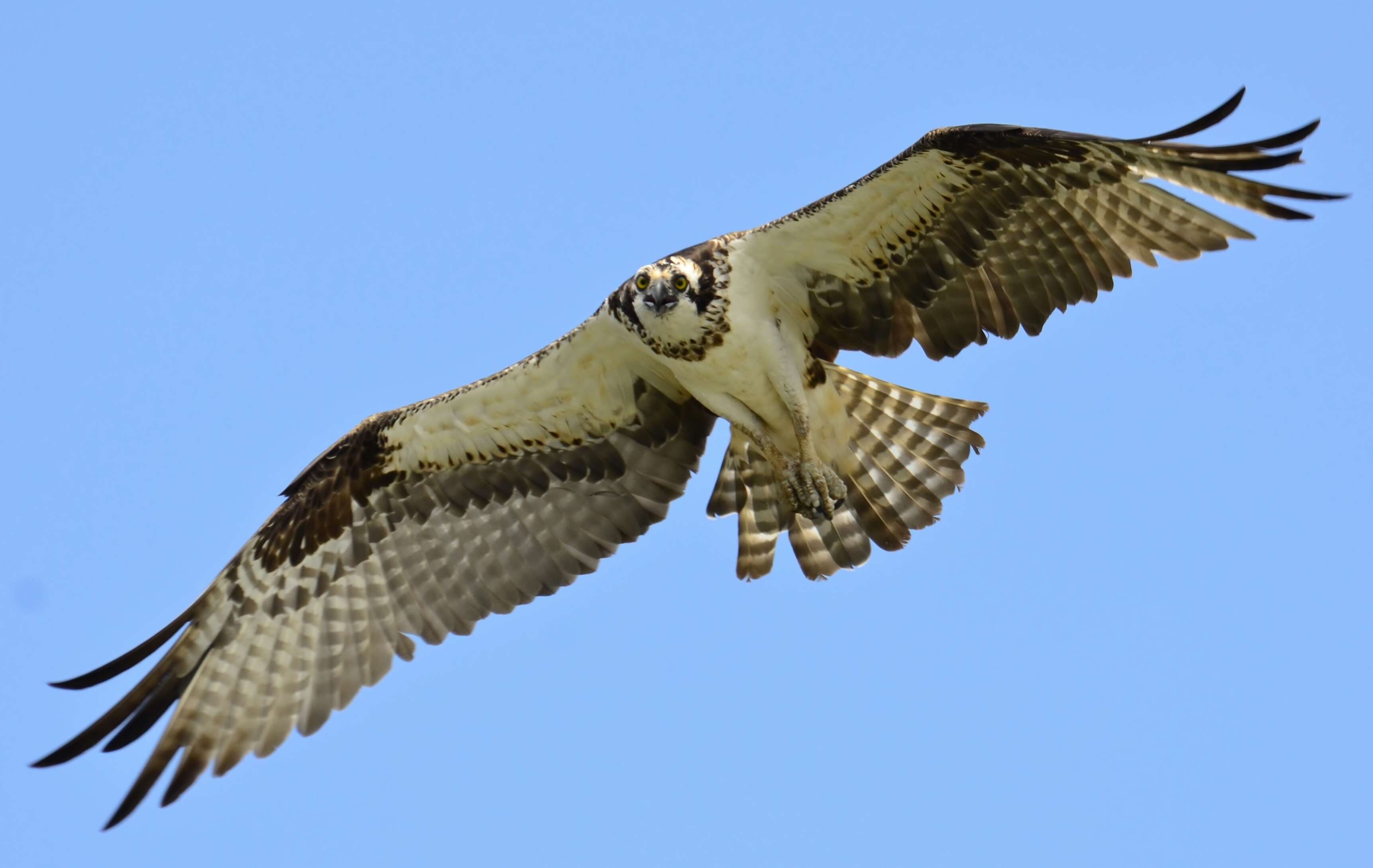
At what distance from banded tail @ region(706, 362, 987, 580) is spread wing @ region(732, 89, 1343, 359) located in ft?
1.68

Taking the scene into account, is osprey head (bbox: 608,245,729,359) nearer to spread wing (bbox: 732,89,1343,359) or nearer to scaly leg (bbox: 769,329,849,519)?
spread wing (bbox: 732,89,1343,359)

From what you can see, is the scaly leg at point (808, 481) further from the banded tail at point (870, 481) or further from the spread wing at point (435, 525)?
the spread wing at point (435, 525)

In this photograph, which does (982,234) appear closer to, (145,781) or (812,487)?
(812,487)

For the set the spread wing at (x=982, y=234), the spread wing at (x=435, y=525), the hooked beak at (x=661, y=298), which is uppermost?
the spread wing at (x=982, y=234)

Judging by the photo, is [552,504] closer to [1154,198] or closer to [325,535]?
[325,535]

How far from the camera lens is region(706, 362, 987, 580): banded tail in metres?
9.67

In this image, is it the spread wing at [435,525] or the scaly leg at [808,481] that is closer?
the scaly leg at [808,481]

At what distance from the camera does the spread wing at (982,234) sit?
8.37 metres

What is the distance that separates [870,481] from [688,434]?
3.69ft

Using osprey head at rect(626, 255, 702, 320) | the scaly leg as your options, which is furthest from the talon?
osprey head at rect(626, 255, 702, 320)

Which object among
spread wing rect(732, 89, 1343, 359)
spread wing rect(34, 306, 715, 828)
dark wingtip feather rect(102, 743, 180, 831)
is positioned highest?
spread wing rect(732, 89, 1343, 359)

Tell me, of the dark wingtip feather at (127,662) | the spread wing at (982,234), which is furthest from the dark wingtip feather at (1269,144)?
the dark wingtip feather at (127,662)

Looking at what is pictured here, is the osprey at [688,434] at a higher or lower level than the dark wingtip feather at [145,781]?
higher

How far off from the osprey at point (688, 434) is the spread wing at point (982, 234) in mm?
12
